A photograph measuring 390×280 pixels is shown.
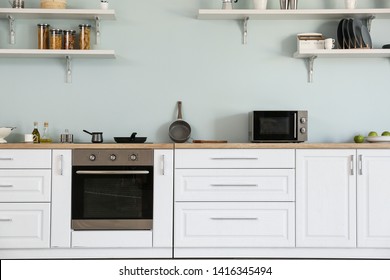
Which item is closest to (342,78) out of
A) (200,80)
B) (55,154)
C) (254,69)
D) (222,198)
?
(254,69)

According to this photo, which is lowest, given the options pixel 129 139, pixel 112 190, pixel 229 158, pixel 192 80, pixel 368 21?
pixel 112 190

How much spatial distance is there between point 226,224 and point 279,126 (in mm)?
826

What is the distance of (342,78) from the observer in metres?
4.18

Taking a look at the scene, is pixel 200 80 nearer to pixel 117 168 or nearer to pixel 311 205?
pixel 117 168

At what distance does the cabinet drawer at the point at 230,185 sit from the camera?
3.61m

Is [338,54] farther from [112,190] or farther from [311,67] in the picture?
[112,190]

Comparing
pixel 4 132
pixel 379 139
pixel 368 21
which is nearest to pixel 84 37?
pixel 4 132

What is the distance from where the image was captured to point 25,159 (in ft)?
11.8

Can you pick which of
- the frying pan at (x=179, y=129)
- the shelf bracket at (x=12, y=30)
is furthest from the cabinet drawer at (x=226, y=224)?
the shelf bracket at (x=12, y=30)

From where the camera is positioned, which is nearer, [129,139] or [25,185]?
[25,185]

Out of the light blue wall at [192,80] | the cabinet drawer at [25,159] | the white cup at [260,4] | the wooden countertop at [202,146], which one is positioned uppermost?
the white cup at [260,4]

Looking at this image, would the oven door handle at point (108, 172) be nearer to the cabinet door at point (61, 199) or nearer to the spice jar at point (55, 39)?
the cabinet door at point (61, 199)

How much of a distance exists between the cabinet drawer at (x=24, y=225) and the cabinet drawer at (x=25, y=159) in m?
0.27

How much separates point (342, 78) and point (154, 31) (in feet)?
5.07
